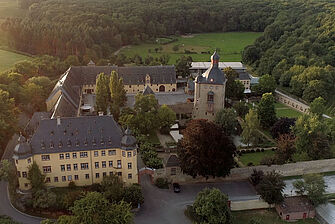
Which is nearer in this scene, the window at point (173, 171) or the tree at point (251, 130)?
the window at point (173, 171)

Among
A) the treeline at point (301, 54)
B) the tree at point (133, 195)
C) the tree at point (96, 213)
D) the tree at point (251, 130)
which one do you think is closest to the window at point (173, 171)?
the tree at point (133, 195)

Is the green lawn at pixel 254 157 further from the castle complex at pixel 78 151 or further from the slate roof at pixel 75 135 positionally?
the slate roof at pixel 75 135

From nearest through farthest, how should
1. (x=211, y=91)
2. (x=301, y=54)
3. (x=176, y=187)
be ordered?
(x=176, y=187)
(x=211, y=91)
(x=301, y=54)

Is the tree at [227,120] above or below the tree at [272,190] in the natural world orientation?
above

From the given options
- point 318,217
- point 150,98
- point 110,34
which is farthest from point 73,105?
point 110,34

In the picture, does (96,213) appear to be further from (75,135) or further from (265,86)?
(265,86)

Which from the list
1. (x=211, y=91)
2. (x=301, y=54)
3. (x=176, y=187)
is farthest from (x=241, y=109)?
(x=301, y=54)

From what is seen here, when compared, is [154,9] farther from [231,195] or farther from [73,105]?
[231,195]
